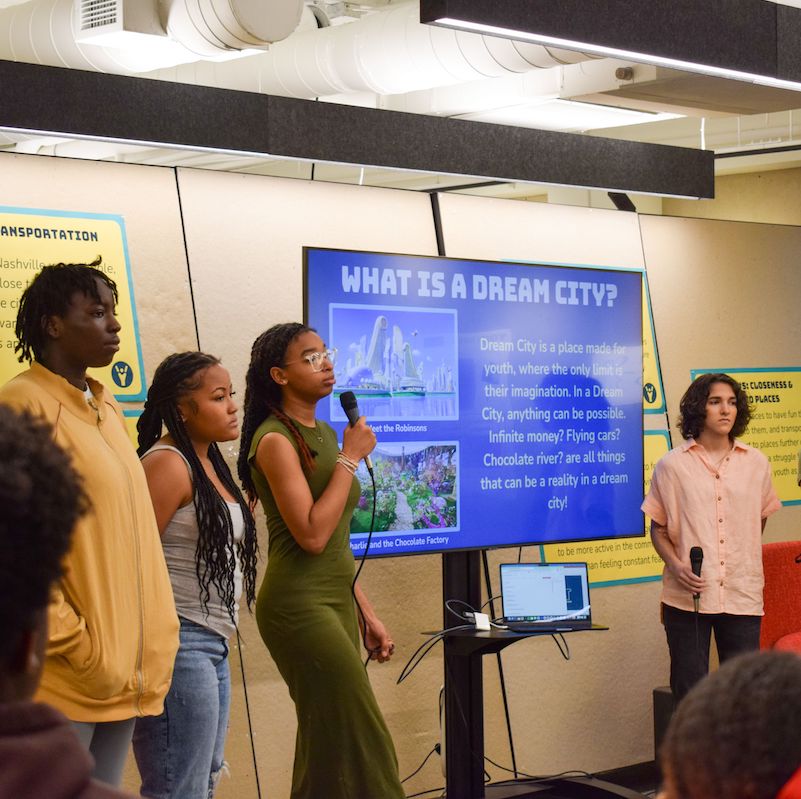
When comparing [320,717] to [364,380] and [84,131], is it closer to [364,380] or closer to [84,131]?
[364,380]

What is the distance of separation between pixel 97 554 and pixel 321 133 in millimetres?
2215

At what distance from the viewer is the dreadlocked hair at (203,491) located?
3053 mm

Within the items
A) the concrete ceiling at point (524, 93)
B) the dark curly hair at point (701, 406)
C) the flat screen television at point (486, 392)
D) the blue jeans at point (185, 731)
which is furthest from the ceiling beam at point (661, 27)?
the blue jeans at point (185, 731)

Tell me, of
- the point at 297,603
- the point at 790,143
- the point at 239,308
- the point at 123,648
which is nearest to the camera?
the point at 123,648

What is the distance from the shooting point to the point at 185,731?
2.91m

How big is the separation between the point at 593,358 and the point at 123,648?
2.62 meters

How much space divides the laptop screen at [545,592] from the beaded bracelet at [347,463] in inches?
41.7

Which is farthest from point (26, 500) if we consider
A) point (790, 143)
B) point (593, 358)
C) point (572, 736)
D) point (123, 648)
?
point (790, 143)

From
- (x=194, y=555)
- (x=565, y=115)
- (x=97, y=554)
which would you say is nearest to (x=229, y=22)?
(x=194, y=555)

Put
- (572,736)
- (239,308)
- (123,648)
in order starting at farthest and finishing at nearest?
(572,736), (239,308), (123,648)

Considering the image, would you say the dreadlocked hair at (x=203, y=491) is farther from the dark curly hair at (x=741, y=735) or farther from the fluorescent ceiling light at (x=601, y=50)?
the dark curly hair at (x=741, y=735)

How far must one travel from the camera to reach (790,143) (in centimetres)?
693

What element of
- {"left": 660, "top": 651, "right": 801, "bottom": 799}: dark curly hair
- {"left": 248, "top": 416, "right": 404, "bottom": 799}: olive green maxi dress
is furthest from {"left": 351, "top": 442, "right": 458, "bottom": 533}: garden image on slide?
{"left": 660, "top": 651, "right": 801, "bottom": 799}: dark curly hair

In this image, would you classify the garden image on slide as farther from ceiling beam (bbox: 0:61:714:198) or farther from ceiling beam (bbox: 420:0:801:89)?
ceiling beam (bbox: 420:0:801:89)
